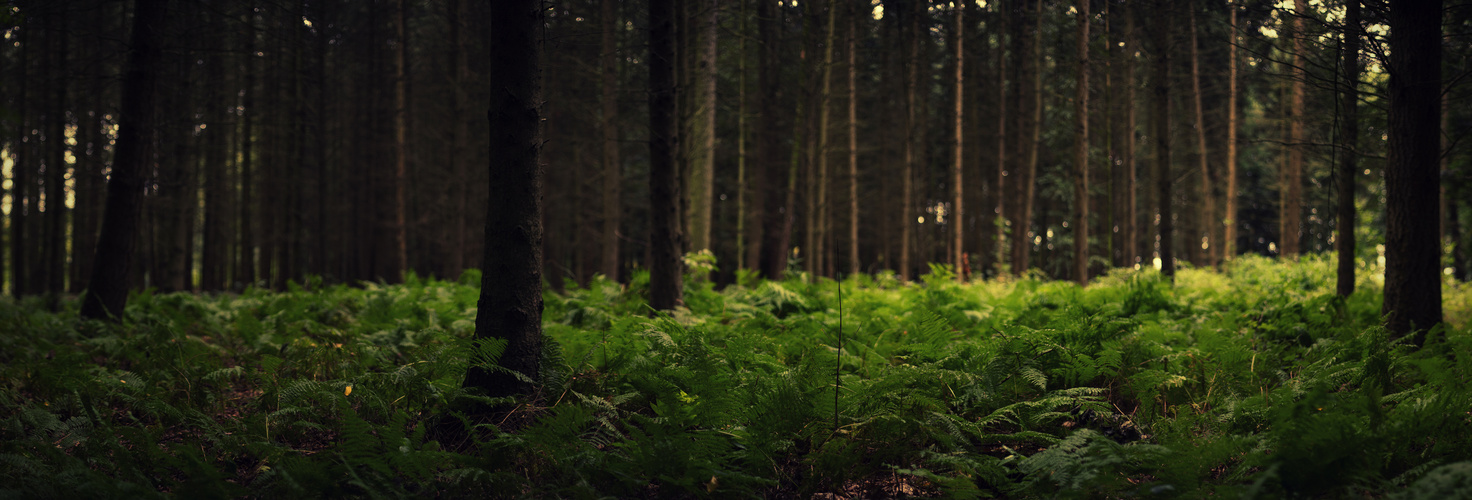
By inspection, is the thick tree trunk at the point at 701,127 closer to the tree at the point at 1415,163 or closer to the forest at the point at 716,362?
the forest at the point at 716,362

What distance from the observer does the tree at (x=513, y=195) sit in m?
4.50

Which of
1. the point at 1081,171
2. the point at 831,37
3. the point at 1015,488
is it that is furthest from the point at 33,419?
the point at 1081,171

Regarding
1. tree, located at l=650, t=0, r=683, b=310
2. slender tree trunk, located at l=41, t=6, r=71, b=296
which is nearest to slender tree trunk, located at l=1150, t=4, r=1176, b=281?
tree, located at l=650, t=0, r=683, b=310

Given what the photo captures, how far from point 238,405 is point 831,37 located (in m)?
12.3

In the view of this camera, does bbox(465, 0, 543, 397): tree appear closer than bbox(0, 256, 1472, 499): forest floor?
No

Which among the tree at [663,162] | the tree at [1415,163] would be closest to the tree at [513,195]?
the tree at [663,162]

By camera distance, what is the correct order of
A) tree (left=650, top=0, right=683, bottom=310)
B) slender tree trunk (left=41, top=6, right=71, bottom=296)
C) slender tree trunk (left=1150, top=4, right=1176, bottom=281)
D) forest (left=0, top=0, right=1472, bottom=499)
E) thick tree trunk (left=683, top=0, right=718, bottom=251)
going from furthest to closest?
1. slender tree trunk (left=41, top=6, right=71, bottom=296)
2. slender tree trunk (left=1150, top=4, right=1176, bottom=281)
3. thick tree trunk (left=683, top=0, right=718, bottom=251)
4. tree (left=650, top=0, right=683, bottom=310)
5. forest (left=0, top=0, right=1472, bottom=499)

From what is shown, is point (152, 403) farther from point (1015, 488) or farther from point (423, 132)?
point (423, 132)

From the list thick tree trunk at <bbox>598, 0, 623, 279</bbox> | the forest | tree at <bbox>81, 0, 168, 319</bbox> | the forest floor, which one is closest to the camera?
the forest floor

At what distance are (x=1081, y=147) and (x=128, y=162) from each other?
46.8 ft

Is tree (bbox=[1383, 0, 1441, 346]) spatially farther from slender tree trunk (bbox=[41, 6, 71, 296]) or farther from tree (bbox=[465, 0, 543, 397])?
slender tree trunk (bbox=[41, 6, 71, 296])

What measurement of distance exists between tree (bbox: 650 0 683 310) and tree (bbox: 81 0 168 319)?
229 inches

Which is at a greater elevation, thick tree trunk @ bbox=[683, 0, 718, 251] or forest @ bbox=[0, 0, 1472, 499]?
thick tree trunk @ bbox=[683, 0, 718, 251]

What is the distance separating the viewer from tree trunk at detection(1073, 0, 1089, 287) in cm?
1319
